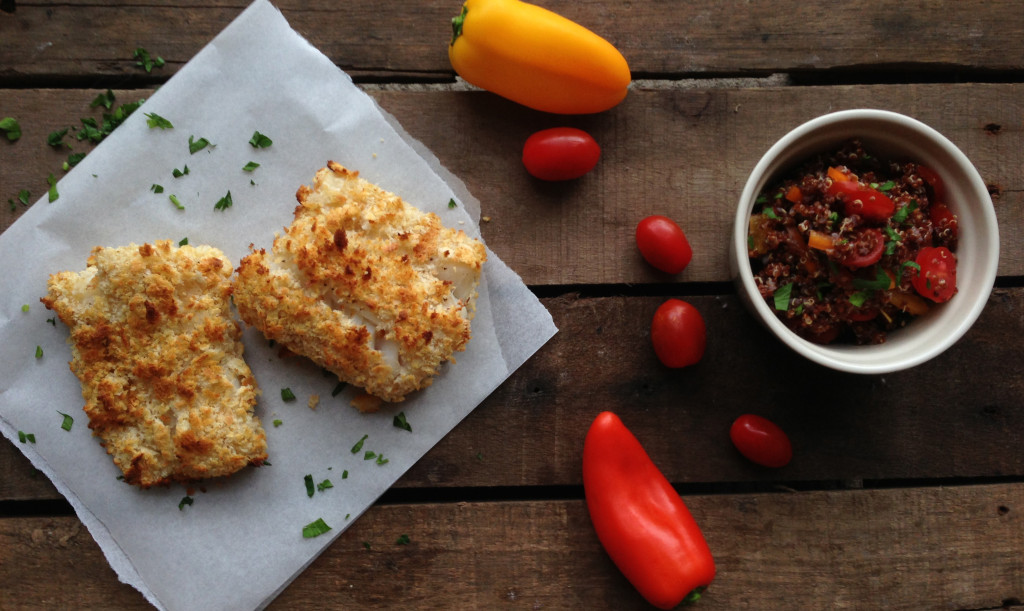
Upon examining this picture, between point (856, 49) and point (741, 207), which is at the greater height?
point (856, 49)

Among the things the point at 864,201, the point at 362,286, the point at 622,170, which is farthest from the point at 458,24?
the point at 864,201

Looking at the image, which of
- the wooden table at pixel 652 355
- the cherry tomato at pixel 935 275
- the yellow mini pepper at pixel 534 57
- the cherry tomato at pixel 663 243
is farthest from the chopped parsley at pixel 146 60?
the cherry tomato at pixel 935 275

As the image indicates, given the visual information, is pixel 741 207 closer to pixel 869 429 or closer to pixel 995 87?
pixel 869 429

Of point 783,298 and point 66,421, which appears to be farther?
point 66,421

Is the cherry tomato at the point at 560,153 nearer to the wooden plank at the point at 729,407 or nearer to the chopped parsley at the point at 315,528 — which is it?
the wooden plank at the point at 729,407

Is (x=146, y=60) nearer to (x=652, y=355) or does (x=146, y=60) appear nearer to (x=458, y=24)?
(x=458, y=24)

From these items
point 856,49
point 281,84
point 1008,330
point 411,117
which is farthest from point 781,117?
point 281,84
